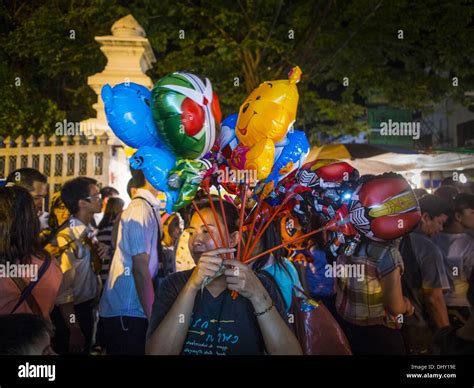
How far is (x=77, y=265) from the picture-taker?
407 cm

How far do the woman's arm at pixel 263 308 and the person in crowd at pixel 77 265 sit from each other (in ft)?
6.73

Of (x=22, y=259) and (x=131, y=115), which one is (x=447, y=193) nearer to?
(x=131, y=115)

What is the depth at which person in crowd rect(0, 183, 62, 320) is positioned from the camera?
2691mm

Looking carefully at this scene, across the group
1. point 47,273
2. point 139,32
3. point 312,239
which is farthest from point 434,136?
point 47,273

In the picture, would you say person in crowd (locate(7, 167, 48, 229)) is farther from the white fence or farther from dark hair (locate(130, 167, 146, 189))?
the white fence

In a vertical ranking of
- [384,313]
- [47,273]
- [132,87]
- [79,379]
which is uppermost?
[132,87]

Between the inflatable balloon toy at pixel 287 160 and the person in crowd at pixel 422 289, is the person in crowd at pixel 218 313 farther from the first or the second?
the person in crowd at pixel 422 289

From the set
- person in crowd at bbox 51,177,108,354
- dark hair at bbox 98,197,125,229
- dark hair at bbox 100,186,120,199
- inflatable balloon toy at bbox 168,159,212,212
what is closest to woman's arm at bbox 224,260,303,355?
inflatable balloon toy at bbox 168,159,212,212

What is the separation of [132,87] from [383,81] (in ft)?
29.4

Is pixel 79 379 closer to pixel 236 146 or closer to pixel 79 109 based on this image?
pixel 236 146

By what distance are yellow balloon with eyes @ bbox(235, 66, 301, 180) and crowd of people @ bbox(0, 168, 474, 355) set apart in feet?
1.02

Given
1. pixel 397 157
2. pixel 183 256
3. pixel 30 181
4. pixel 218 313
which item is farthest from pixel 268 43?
pixel 218 313

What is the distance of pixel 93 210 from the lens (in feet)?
13.8

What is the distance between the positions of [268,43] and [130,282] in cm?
667
